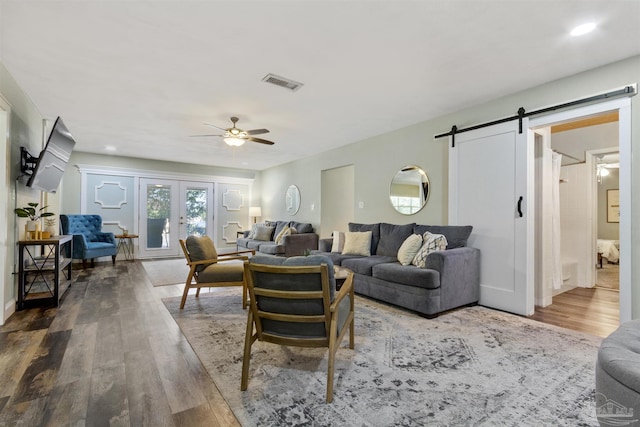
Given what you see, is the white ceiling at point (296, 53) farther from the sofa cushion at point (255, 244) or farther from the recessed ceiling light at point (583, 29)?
the sofa cushion at point (255, 244)

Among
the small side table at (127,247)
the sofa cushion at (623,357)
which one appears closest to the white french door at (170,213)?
the small side table at (127,247)

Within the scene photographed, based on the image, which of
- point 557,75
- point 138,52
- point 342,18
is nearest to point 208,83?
point 138,52

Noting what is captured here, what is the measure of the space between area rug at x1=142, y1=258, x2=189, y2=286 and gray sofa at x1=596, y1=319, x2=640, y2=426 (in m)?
4.94

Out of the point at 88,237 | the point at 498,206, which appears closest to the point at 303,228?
the point at 498,206

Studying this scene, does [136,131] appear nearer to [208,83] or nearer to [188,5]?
[208,83]

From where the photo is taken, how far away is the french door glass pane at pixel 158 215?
7.52 meters

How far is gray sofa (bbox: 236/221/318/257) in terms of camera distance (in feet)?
19.9

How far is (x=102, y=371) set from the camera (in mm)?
2041

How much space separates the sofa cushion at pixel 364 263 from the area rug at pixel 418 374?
83cm

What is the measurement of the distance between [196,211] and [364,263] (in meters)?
5.89

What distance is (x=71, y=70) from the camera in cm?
292

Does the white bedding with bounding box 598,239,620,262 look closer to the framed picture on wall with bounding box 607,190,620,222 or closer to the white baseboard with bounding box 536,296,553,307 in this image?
the framed picture on wall with bounding box 607,190,620,222

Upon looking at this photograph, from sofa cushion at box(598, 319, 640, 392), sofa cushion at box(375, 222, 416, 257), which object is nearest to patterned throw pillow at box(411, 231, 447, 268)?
sofa cushion at box(375, 222, 416, 257)

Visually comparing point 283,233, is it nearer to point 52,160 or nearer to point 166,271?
point 166,271
